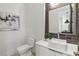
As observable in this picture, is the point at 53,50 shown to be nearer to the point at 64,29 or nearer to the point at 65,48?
the point at 65,48

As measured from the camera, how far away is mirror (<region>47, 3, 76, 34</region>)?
5.72 ft

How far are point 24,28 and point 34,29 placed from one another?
0.41ft

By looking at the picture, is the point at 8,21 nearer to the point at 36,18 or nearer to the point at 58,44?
the point at 36,18

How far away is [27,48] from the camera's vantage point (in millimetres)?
1802

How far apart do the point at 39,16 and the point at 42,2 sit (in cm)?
18

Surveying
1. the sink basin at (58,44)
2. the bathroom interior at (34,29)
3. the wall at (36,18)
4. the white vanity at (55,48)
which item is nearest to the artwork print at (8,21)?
the bathroom interior at (34,29)

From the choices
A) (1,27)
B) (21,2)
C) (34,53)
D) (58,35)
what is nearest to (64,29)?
(58,35)

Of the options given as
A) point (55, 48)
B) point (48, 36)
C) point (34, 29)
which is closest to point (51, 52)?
point (55, 48)

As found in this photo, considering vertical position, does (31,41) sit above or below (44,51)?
above

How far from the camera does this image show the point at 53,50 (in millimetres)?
1781

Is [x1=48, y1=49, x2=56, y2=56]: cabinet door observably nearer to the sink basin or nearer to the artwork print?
the sink basin

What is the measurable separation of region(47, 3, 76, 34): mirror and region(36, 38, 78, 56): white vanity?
0.16 meters

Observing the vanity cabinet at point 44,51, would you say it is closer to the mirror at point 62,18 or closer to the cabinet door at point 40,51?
the cabinet door at point 40,51

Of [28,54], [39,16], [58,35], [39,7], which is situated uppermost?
[39,7]
